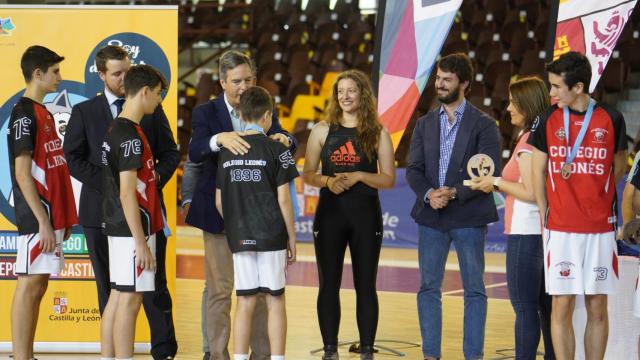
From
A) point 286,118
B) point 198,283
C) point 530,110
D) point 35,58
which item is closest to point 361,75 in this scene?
point 530,110

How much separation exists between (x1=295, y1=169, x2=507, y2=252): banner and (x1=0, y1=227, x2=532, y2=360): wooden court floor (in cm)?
19

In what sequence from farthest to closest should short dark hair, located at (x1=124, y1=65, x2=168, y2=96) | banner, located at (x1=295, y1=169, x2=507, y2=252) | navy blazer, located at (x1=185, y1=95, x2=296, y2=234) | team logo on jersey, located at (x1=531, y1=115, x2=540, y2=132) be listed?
banner, located at (x1=295, y1=169, x2=507, y2=252)
navy blazer, located at (x1=185, y1=95, x2=296, y2=234)
short dark hair, located at (x1=124, y1=65, x2=168, y2=96)
team logo on jersey, located at (x1=531, y1=115, x2=540, y2=132)

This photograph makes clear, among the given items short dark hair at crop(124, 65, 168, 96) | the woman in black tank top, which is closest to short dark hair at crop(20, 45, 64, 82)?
short dark hair at crop(124, 65, 168, 96)

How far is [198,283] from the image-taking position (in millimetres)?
9703

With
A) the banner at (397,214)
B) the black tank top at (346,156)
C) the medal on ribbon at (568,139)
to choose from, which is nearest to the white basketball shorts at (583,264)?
the medal on ribbon at (568,139)

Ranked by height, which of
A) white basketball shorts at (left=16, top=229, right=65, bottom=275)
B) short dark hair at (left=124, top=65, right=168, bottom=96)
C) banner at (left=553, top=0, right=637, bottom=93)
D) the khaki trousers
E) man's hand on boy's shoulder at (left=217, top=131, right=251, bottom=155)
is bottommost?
the khaki trousers

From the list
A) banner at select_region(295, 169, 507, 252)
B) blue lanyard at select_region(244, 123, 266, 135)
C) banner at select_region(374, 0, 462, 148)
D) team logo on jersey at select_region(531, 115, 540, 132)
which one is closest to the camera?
team logo on jersey at select_region(531, 115, 540, 132)

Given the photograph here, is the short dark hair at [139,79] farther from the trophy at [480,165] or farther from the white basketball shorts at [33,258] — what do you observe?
the trophy at [480,165]

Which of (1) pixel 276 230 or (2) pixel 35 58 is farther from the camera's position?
(2) pixel 35 58

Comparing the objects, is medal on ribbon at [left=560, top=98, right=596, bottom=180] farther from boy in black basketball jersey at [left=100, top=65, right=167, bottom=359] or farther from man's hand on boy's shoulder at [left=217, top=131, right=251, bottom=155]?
boy in black basketball jersey at [left=100, top=65, right=167, bottom=359]

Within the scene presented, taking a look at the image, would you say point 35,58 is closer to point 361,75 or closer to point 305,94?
point 361,75

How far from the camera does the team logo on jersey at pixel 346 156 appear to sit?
5805 millimetres

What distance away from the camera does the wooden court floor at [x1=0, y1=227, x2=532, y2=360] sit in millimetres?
6551

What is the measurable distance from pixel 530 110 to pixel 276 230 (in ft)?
5.07
